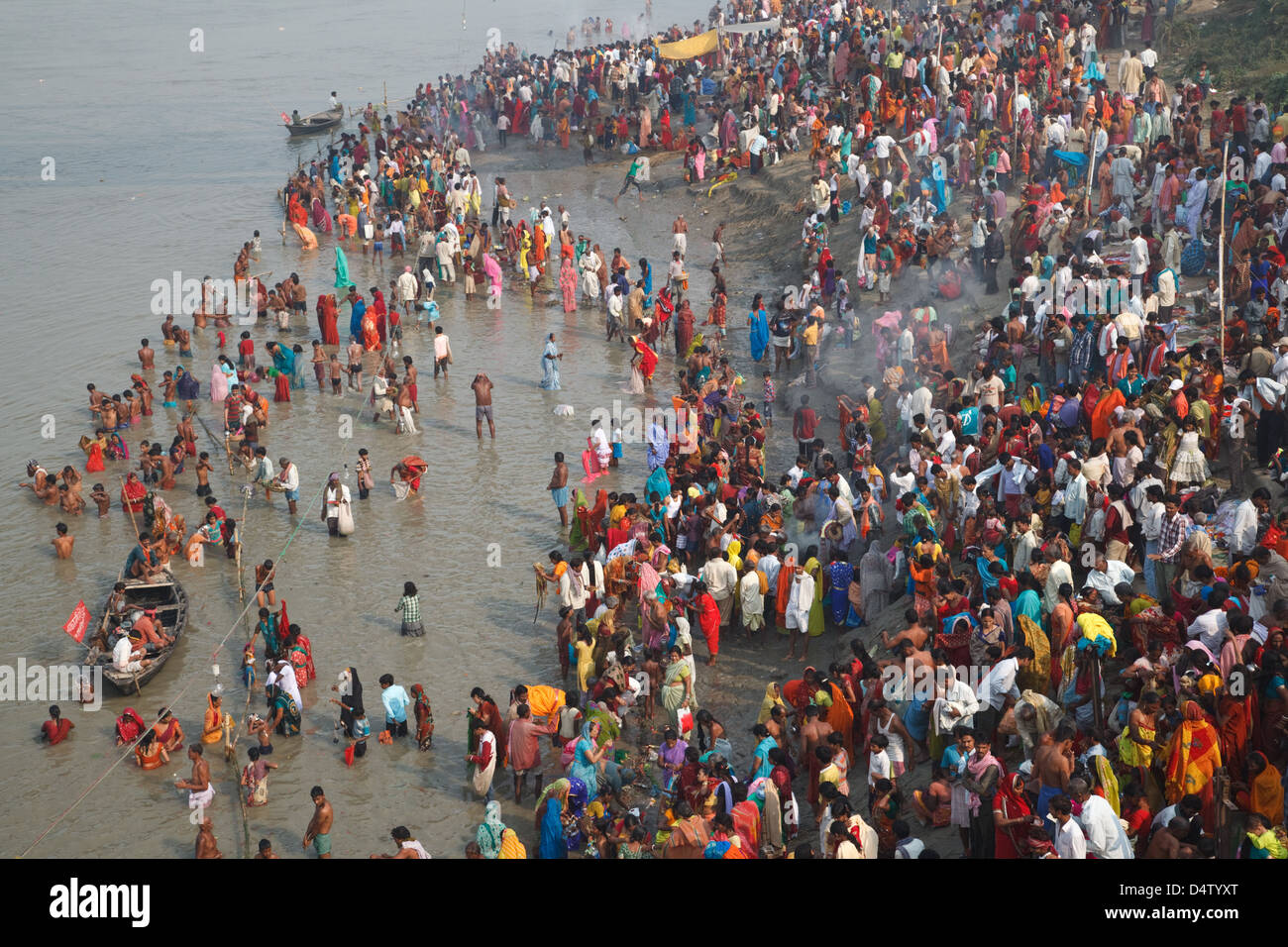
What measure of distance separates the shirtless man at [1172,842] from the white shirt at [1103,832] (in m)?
0.17

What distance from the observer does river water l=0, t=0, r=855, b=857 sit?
13531mm

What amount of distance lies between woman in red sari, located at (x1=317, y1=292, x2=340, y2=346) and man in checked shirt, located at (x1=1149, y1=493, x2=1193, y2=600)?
17067 millimetres

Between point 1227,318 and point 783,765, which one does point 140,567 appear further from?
point 1227,318

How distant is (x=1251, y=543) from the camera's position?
1162 cm

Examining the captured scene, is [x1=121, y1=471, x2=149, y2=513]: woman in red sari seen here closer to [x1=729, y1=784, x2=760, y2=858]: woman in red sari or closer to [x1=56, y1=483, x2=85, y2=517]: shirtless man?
[x1=56, y1=483, x2=85, y2=517]: shirtless man

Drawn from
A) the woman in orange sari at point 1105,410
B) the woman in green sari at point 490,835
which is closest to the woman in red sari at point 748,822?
the woman in green sari at point 490,835

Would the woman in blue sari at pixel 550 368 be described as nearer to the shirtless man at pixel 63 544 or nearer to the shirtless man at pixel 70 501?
the shirtless man at pixel 70 501

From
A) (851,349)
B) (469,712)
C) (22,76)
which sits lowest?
(469,712)

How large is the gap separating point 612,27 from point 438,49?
27.9 feet

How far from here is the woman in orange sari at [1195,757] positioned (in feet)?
30.6

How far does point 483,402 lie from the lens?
2138 centimetres

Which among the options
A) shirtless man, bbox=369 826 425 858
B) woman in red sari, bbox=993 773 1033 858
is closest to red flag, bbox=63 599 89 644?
shirtless man, bbox=369 826 425 858

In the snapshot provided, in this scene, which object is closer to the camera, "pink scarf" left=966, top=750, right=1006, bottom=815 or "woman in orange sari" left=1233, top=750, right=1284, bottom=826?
"woman in orange sari" left=1233, top=750, right=1284, bottom=826
